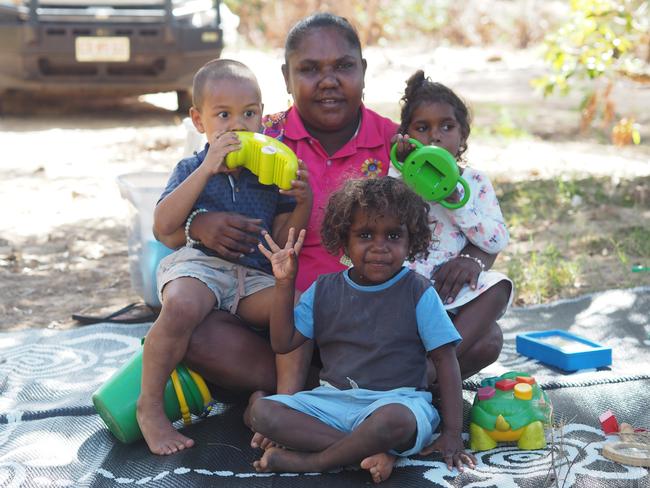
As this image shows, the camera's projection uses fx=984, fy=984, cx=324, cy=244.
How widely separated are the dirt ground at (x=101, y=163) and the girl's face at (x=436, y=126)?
154 centimetres

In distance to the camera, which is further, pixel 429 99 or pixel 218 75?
pixel 429 99

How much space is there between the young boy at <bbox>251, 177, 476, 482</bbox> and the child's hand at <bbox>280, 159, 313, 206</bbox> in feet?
0.52

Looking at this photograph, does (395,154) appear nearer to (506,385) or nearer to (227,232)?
(227,232)

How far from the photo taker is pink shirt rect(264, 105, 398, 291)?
316 centimetres

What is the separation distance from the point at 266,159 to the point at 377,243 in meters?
0.43

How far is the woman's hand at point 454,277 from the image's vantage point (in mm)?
3008

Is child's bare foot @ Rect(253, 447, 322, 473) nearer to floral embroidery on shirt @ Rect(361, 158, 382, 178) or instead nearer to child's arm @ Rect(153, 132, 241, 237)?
child's arm @ Rect(153, 132, 241, 237)

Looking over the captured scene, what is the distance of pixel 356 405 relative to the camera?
268 centimetres

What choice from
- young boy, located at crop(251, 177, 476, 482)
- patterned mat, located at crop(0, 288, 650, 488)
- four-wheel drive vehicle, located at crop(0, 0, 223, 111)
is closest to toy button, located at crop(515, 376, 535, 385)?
patterned mat, located at crop(0, 288, 650, 488)

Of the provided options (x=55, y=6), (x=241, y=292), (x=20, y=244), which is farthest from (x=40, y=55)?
(x=241, y=292)

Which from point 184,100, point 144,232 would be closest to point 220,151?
point 144,232

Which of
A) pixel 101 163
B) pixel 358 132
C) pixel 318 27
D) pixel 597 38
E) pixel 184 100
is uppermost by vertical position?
pixel 318 27

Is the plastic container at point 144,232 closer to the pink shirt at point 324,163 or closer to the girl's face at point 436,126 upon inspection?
the pink shirt at point 324,163

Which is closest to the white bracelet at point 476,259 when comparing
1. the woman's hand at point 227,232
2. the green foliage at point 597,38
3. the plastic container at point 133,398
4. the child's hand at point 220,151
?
the woman's hand at point 227,232
